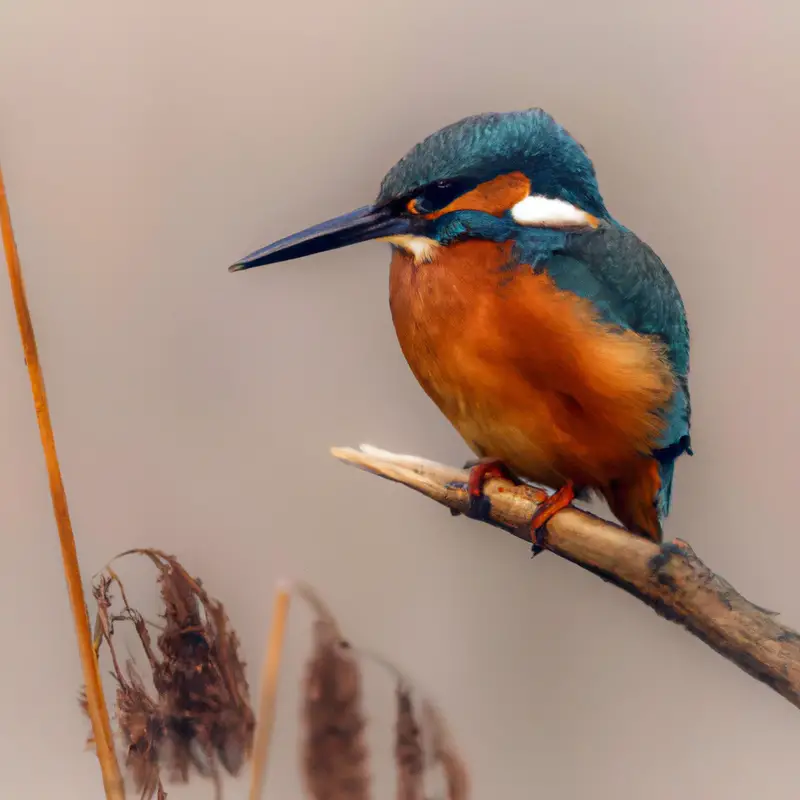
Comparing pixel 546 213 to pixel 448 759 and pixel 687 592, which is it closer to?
pixel 687 592

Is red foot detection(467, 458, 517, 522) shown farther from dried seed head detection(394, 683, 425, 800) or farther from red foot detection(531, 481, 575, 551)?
dried seed head detection(394, 683, 425, 800)

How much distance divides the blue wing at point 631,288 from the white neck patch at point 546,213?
0.05 ft

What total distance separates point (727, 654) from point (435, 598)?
33cm

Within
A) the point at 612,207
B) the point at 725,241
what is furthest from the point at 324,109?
the point at 725,241

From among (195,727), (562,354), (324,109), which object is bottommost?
(195,727)

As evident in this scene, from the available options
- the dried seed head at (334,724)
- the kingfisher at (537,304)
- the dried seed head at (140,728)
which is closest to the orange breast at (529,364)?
the kingfisher at (537,304)

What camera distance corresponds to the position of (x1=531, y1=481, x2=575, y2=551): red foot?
2.72 feet

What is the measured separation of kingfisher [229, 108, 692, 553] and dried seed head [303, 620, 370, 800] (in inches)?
12.6

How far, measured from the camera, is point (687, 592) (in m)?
0.76

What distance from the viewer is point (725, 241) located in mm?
815

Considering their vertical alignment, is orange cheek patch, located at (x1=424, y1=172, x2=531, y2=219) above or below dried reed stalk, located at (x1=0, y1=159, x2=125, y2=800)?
above

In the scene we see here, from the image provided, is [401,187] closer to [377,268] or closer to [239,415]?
[377,268]

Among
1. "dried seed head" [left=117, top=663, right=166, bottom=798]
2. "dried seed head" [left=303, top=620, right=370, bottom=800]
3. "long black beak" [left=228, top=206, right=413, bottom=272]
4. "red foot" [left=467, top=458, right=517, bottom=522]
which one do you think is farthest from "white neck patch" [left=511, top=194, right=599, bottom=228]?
"dried seed head" [left=117, top=663, right=166, bottom=798]

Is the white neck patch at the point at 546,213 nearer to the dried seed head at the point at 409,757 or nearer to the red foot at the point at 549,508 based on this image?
the red foot at the point at 549,508
